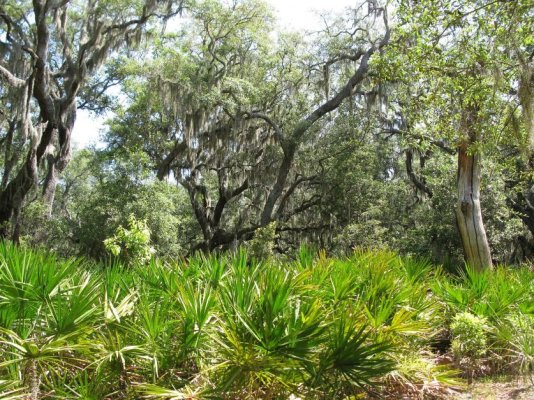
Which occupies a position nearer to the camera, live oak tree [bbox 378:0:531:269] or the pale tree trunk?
live oak tree [bbox 378:0:531:269]

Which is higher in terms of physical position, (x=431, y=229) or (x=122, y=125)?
(x=122, y=125)

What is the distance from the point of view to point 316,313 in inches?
155

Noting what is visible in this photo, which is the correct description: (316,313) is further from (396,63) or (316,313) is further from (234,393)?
(396,63)

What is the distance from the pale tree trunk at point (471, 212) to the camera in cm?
1021

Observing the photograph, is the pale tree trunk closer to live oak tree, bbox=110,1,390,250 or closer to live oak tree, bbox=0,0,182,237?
live oak tree, bbox=110,1,390,250

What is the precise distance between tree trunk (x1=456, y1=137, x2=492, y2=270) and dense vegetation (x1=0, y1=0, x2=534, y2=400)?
44 millimetres

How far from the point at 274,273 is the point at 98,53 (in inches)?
622

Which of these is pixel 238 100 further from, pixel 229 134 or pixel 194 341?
pixel 194 341

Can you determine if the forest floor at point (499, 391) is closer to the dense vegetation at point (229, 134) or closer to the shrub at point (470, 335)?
the shrub at point (470, 335)

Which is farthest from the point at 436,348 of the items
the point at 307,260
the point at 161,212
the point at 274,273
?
the point at 161,212

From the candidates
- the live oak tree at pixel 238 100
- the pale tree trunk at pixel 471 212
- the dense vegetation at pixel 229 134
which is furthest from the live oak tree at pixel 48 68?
the pale tree trunk at pixel 471 212

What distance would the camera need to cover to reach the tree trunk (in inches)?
402

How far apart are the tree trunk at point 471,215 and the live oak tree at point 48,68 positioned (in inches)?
493

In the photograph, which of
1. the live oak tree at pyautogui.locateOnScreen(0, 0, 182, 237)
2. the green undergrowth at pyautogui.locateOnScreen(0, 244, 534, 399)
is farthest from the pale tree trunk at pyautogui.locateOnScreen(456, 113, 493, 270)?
the live oak tree at pyautogui.locateOnScreen(0, 0, 182, 237)
